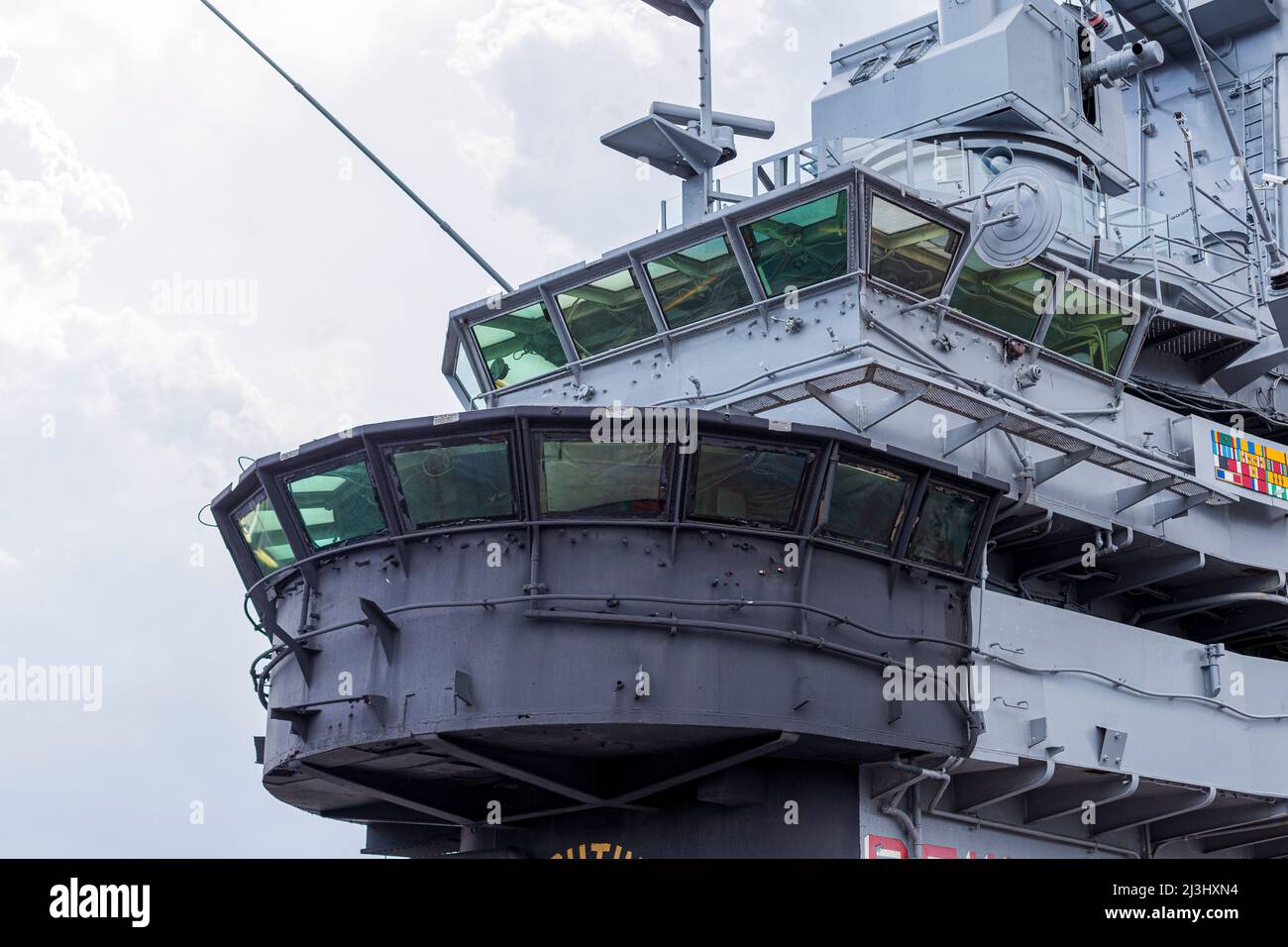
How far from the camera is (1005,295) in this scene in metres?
20.9

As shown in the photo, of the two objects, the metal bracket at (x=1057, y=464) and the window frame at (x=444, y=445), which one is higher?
the metal bracket at (x=1057, y=464)

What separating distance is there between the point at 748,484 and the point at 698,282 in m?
4.77

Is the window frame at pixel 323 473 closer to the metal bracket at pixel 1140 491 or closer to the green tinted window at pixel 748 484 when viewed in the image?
the green tinted window at pixel 748 484

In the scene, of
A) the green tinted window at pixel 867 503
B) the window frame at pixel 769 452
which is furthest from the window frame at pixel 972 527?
the window frame at pixel 769 452

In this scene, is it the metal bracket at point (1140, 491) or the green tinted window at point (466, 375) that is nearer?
the metal bracket at point (1140, 491)

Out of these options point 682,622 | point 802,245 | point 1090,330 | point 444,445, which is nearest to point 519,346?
point 802,245

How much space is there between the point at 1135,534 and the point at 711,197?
770 cm

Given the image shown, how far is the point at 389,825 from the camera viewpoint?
2123 cm

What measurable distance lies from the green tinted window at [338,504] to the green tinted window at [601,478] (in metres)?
2.04

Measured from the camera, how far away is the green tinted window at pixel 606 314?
21234mm

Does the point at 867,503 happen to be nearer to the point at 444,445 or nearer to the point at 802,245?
the point at 802,245
